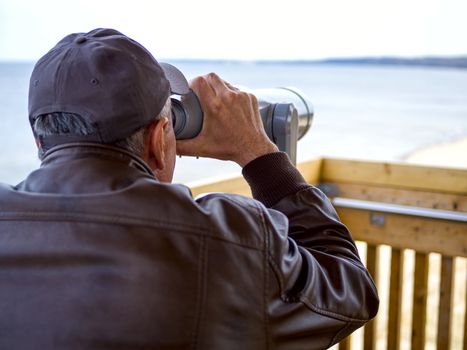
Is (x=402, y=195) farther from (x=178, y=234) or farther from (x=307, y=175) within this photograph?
(x=178, y=234)

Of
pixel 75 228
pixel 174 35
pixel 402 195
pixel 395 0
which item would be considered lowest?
pixel 402 195

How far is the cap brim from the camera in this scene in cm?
92

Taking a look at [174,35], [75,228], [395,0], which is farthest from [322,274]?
[395,0]

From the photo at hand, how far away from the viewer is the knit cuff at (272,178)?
0.92 metres

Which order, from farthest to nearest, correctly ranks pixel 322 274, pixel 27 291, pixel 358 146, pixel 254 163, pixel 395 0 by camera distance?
pixel 358 146 → pixel 395 0 → pixel 254 163 → pixel 322 274 → pixel 27 291

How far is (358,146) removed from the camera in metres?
9.77

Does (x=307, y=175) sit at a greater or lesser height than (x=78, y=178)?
lesser

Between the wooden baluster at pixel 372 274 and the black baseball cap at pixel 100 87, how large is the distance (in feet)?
6.08

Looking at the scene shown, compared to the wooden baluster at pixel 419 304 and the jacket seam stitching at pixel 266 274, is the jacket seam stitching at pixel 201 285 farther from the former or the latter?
the wooden baluster at pixel 419 304

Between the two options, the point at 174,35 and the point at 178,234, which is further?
the point at 174,35

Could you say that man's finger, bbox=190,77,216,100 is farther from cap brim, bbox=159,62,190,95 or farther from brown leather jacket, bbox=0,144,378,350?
brown leather jacket, bbox=0,144,378,350

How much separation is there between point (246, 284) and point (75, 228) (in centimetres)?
21

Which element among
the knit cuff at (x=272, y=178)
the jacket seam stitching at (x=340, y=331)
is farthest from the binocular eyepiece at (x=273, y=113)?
the jacket seam stitching at (x=340, y=331)

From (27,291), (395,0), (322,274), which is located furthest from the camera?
(395,0)
